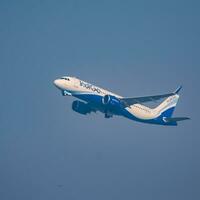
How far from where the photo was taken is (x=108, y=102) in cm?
7688

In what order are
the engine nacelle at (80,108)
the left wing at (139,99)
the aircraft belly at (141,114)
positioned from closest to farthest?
the left wing at (139,99)
the engine nacelle at (80,108)
the aircraft belly at (141,114)

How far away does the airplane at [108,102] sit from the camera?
251 feet

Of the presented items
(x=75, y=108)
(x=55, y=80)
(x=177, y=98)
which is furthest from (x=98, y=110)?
(x=177, y=98)

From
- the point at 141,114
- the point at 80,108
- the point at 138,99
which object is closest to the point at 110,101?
the point at 138,99

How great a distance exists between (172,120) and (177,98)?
14.5 metres

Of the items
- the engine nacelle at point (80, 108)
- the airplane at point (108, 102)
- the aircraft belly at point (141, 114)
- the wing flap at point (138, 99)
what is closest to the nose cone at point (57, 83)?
the airplane at point (108, 102)

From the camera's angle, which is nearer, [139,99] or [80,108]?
[139,99]

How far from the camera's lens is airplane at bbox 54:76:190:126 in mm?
76375

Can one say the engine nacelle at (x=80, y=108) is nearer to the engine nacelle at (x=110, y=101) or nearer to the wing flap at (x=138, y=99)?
the engine nacelle at (x=110, y=101)

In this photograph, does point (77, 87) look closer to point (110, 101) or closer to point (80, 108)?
point (110, 101)

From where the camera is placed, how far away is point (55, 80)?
252 feet

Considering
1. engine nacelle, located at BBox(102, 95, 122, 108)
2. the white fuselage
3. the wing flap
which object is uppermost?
the white fuselage

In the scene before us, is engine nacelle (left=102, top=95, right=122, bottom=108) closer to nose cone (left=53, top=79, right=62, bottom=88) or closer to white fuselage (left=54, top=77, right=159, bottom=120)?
white fuselage (left=54, top=77, right=159, bottom=120)

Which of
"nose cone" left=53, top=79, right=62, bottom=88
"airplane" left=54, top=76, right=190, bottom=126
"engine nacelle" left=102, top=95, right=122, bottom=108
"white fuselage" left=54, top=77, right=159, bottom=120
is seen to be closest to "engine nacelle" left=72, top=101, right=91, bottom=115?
"airplane" left=54, top=76, right=190, bottom=126
